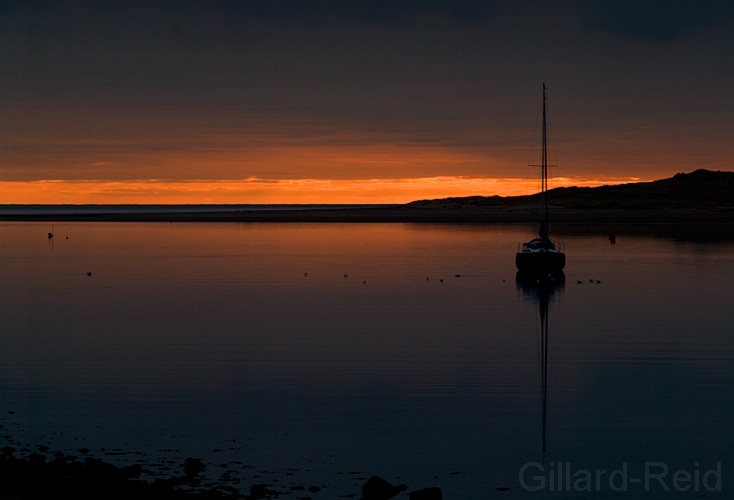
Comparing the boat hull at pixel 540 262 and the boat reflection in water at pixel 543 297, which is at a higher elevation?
the boat hull at pixel 540 262

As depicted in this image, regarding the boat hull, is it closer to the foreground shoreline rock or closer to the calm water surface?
the calm water surface

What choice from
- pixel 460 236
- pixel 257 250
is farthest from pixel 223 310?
pixel 460 236

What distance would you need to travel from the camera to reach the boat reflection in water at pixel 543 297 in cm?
2061

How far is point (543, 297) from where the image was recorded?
41.8 metres

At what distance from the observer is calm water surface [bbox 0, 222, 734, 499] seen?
604 inches

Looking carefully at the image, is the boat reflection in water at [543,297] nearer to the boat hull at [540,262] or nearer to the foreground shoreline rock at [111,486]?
the boat hull at [540,262]

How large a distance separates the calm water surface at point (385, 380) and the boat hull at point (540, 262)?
94.1 inches

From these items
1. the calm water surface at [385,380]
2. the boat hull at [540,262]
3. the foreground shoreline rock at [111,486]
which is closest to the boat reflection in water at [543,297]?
the calm water surface at [385,380]

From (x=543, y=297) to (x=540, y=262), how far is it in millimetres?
8726

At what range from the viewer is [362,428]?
17422 millimetres

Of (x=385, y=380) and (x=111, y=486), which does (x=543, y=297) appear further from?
(x=111, y=486)

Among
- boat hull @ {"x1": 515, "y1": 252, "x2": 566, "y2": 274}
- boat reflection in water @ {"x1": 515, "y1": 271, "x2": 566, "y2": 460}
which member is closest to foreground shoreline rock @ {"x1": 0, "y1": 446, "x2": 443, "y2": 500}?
Answer: boat reflection in water @ {"x1": 515, "y1": 271, "x2": 566, "y2": 460}

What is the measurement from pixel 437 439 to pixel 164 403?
6303mm

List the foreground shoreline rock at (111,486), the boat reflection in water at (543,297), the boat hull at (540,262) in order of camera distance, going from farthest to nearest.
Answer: the boat hull at (540,262) < the boat reflection in water at (543,297) < the foreground shoreline rock at (111,486)
